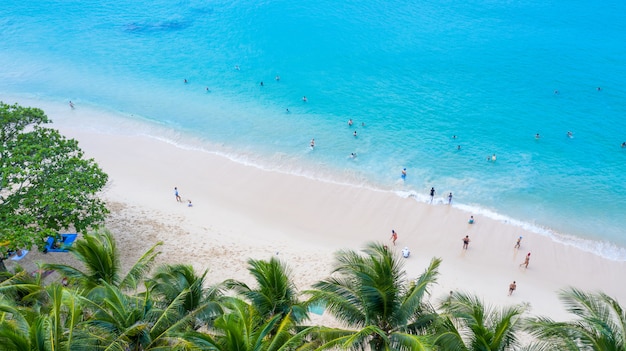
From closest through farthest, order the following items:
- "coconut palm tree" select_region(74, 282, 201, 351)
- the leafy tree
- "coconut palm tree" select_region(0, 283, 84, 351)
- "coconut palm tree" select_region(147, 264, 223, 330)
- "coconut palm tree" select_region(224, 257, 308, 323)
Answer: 1. "coconut palm tree" select_region(0, 283, 84, 351)
2. "coconut palm tree" select_region(74, 282, 201, 351)
3. "coconut palm tree" select_region(224, 257, 308, 323)
4. "coconut palm tree" select_region(147, 264, 223, 330)
5. the leafy tree

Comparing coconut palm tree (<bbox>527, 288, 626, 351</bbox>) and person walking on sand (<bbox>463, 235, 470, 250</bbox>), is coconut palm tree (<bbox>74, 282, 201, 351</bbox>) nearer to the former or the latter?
coconut palm tree (<bbox>527, 288, 626, 351</bbox>)

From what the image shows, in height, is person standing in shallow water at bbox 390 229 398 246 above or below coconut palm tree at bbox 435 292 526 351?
above

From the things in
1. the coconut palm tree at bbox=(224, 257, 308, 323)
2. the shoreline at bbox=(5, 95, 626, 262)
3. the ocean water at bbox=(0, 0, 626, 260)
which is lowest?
the coconut palm tree at bbox=(224, 257, 308, 323)

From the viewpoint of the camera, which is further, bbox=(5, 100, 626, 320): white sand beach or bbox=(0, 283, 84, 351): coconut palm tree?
bbox=(5, 100, 626, 320): white sand beach

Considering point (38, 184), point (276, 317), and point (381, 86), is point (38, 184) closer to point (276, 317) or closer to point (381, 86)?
point (276, 317)

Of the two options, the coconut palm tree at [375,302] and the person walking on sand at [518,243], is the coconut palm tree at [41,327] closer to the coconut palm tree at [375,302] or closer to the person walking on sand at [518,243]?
the coconut palm tree at [375,302]

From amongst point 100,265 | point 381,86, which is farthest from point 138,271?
point 381,86

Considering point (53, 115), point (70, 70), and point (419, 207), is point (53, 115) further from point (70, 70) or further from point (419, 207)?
point (419, 207)

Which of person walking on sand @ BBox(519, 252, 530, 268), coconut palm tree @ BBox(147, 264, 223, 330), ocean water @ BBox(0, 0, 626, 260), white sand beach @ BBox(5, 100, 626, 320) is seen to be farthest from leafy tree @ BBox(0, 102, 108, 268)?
person walking on sand @ BBox(519, 252, 530, 268)
